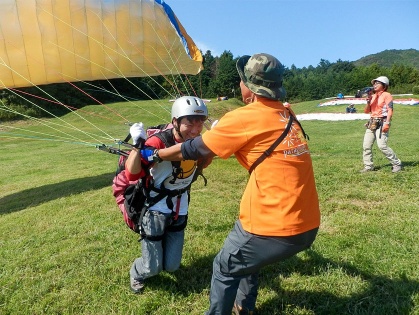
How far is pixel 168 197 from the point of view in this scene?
3629mm

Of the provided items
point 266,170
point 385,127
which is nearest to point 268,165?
point 266,170

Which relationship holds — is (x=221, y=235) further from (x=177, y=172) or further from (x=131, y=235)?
(x=177, y=172)

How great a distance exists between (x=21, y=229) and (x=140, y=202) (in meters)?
3.51

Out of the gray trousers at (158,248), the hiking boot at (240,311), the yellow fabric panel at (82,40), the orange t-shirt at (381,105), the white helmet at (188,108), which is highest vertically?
the yellow fabric panel at (82,40)

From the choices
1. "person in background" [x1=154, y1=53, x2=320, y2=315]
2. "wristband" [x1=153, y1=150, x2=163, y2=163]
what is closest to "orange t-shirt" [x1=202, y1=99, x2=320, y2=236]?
"person in background" [x1=154, y1=53, x2=320, y2=315]

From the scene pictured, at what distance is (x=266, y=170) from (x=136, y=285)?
2086 mm

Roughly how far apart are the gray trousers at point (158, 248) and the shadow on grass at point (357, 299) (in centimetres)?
94

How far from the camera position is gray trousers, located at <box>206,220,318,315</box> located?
2520 mm

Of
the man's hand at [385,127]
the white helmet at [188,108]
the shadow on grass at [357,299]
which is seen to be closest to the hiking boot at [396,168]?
the man's hand at [385,127]

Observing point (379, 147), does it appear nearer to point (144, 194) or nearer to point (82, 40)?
point (144, 194)

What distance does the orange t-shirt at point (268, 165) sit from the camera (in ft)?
8.04

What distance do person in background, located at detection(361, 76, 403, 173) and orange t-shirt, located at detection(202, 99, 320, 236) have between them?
19.7ft

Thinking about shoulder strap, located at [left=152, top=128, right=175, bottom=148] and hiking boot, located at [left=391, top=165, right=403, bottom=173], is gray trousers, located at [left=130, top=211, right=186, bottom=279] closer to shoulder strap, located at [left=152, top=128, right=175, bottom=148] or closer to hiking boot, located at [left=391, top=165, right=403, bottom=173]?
shoulder strap, located at [left=152, top=128, right=175, bottom=148]

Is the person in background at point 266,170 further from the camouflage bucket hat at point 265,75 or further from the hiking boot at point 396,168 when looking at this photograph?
the hiking boot at point 396,168
